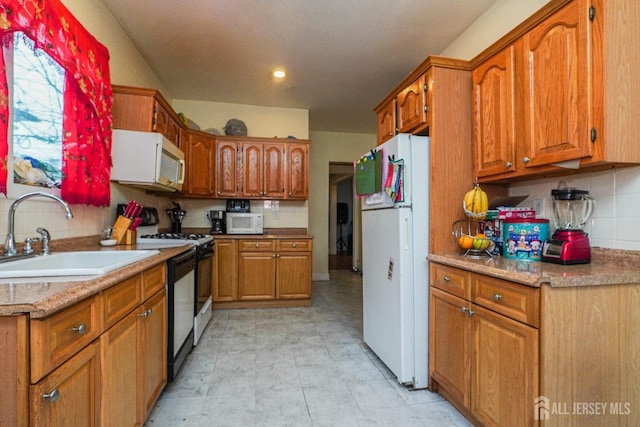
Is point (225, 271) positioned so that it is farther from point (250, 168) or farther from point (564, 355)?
point (564, 355)

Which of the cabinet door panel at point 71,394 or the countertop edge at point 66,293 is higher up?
the countertop edge at point 66,293

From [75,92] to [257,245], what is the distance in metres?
2.37

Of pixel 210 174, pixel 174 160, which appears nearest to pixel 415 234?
pixel 174 160

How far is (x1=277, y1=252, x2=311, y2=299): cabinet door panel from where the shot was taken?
3.86 m

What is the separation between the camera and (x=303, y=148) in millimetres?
4258

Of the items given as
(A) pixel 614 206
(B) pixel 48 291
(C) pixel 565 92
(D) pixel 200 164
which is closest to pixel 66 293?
(B) pixel 48 291

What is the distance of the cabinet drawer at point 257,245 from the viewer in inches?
149

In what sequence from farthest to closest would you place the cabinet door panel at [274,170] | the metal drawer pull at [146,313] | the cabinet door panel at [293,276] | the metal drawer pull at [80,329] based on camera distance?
the cabinet door panel at [274,170] → the cabinet door panel at [293,276] → the metal drawer pull at [146,313] → the metal drawer pull at [80,329]

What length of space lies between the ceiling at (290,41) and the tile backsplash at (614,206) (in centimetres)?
153

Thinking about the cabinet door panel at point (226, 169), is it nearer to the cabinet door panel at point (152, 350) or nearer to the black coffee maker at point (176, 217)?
the black coffee maker at point (176, 217)

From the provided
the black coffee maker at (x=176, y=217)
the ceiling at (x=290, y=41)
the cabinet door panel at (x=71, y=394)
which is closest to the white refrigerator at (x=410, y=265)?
the ceiling at (x=290, y=41)

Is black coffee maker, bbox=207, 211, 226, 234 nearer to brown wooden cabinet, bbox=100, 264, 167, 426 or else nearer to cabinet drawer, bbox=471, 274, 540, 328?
brown wooden cabinet, bbox=100, 264, 167, 426

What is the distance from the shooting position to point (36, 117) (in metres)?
1.66

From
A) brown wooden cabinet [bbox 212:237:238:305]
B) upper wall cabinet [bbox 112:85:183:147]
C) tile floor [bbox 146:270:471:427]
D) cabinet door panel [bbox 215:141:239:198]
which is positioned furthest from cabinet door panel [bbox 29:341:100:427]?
cabinet door panel [bbox 215:141:239:198]
